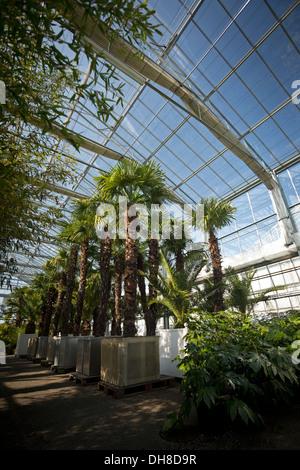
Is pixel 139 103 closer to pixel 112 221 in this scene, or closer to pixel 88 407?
pixel 112 221

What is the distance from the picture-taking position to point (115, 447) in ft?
8.76

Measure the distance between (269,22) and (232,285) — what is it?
1224cm

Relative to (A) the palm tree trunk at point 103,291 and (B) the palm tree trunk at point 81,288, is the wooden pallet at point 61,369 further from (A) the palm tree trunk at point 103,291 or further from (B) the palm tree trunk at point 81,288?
(B) the palm tree trunk at point 81,288

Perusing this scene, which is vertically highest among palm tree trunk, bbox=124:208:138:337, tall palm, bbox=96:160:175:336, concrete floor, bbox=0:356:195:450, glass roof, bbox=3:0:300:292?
glass roof, bbox=3:0:300:292

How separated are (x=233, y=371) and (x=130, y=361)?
2.88 m

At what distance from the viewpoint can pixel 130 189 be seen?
25.2ft

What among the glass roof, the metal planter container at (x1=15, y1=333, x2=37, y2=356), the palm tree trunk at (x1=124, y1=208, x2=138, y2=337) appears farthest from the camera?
the metal planter container at (x1=15, y1=333, x2=37, y2=356)

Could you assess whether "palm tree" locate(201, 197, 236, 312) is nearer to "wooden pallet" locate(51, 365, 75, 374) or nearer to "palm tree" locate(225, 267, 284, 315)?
"palm tree" locate(225, 267, 284, 315)

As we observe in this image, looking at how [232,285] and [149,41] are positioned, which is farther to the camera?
[232,285]

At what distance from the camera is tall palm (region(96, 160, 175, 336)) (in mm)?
6640

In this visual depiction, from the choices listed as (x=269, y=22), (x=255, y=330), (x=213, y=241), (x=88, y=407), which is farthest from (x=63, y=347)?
(x=269, y=22)

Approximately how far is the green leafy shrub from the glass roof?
33.1 ft

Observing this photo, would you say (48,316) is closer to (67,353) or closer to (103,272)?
(67,353)

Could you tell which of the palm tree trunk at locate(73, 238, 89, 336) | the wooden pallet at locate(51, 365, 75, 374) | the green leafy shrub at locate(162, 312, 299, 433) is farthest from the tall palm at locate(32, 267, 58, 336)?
the green leafy shrub at locate(162, 312, 299, 433)
